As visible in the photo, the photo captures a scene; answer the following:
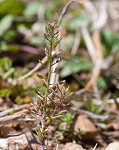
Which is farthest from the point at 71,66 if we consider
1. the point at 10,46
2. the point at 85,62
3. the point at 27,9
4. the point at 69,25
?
the point at 27,9

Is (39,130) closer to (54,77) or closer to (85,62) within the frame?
(54,77)

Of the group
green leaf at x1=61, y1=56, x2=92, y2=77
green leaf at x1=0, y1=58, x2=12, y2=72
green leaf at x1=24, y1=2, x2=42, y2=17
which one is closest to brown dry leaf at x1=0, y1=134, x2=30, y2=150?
green leaf at x1=0, y1=58, x2=12, y2=72

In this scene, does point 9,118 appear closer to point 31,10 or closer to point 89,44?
point 89,44

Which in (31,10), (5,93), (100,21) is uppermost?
(31,10)

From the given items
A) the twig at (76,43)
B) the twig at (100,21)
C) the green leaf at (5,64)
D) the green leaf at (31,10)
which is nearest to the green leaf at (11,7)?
the green leaf at (31,10)

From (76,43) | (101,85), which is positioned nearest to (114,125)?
(101,85)

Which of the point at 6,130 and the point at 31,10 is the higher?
the point at 31,10

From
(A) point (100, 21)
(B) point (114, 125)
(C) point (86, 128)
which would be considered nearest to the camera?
(C) point (86, 128)

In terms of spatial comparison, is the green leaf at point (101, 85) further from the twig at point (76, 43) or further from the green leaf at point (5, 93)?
the green leaf at point (5, 93)
